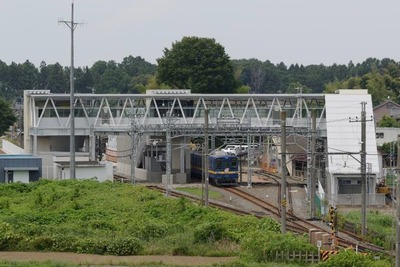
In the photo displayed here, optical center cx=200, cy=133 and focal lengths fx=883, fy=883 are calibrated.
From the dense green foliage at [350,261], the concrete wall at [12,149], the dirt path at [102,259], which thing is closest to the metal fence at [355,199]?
the dirt path at [102,259]

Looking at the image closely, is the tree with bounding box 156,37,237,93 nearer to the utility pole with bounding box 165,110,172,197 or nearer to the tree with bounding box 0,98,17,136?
the tree with bounding box 0,98,17,136

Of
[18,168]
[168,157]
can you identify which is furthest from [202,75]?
[18,168]

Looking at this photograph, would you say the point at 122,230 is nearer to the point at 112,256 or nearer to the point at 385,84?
the point at 112,256

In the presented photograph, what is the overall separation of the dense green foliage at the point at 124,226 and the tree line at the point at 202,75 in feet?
A: 120

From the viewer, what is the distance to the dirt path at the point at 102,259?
70.9 feet

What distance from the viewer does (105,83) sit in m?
150

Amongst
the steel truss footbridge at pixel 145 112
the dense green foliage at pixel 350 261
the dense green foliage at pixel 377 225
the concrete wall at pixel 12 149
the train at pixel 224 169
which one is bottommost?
the dense green foliage at pixel 377 225

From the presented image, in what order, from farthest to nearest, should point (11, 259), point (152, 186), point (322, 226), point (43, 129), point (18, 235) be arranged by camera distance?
point (43, 129) < point (152, 186) < point (322, 226) < point (18, 235) < point (11, 259)

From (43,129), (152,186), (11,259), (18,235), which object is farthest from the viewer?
(43,129)

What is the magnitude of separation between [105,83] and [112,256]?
12829 cm

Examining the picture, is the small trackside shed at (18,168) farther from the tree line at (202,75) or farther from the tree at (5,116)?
the tree at (5,116)

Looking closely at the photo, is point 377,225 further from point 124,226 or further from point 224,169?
point 224,169

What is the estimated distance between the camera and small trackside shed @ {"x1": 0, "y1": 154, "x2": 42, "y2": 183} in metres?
41.2

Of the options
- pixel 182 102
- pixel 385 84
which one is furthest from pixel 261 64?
pixel 182 102
